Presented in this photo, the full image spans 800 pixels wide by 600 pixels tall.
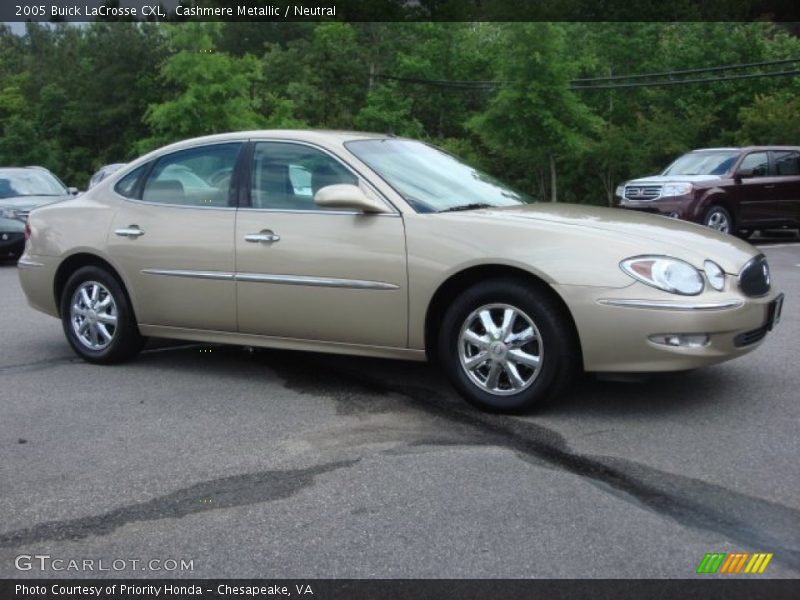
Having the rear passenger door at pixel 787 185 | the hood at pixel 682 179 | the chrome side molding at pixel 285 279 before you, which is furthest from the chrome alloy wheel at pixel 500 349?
the rear passenger door at pixel 787 185

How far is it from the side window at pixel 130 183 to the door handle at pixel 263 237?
1.22 meters

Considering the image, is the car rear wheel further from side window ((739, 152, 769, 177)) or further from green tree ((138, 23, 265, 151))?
green tree ((138, 23, 265, 151))

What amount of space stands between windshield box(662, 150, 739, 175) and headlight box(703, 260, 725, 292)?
12.4 meters

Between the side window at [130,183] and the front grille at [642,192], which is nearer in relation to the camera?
the side window at [130,183]

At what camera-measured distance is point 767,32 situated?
40250mm

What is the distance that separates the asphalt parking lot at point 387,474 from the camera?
11.5 ft

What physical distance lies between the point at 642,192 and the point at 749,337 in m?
11.7

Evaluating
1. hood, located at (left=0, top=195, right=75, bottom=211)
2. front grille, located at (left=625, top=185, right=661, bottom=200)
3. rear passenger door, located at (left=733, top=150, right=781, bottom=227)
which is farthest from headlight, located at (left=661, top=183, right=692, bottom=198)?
hood, located at (left=0, top=195, right=75, bottom=211)

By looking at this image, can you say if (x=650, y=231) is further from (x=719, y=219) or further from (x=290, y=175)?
(x=719, y=219)

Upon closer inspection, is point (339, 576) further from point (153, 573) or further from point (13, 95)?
point (13, 95)

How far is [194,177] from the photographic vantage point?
6500mm

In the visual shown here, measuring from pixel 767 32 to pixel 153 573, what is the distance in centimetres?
4190

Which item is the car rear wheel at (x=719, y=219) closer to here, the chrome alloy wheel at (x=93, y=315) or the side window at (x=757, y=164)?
the side window at (x=757, y=164)

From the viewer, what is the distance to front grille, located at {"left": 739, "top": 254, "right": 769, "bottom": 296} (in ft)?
17.1
